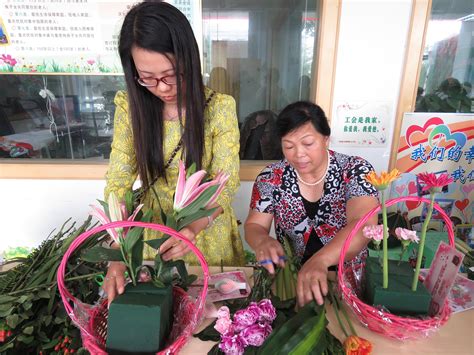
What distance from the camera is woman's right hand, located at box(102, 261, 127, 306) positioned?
0.78m

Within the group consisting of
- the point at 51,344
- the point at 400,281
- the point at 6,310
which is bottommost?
the point at 51,344

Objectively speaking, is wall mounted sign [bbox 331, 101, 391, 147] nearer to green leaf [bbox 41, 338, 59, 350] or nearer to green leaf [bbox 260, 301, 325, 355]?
green leaf [bbox 260, 301, 325, 355]

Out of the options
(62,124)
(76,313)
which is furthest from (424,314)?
(62,124)

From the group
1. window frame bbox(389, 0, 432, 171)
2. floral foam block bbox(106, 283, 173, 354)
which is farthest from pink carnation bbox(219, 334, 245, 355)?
window frame bbox(389, 0, 432, 171)

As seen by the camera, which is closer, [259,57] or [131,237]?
[131,237]

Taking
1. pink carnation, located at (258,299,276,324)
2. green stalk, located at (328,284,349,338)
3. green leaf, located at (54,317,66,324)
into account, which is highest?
pink carnation, located at (258,299,276,324)

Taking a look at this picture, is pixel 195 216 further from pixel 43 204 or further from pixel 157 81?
pixel 43 204

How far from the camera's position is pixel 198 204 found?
82cm

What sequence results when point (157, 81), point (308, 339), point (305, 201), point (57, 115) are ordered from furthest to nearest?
point (57, 115) → point (305, 201) → point (157, 81) → point (308, 339)

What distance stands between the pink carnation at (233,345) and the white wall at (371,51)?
1.68 metres

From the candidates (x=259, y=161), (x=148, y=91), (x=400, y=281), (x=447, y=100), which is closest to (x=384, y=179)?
(x=400, y=281)

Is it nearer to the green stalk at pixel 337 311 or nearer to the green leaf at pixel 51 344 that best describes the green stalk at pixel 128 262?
the green leaf at pixel 51 344

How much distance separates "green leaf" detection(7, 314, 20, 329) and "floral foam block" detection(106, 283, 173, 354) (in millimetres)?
309

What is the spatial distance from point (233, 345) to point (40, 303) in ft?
1.98
